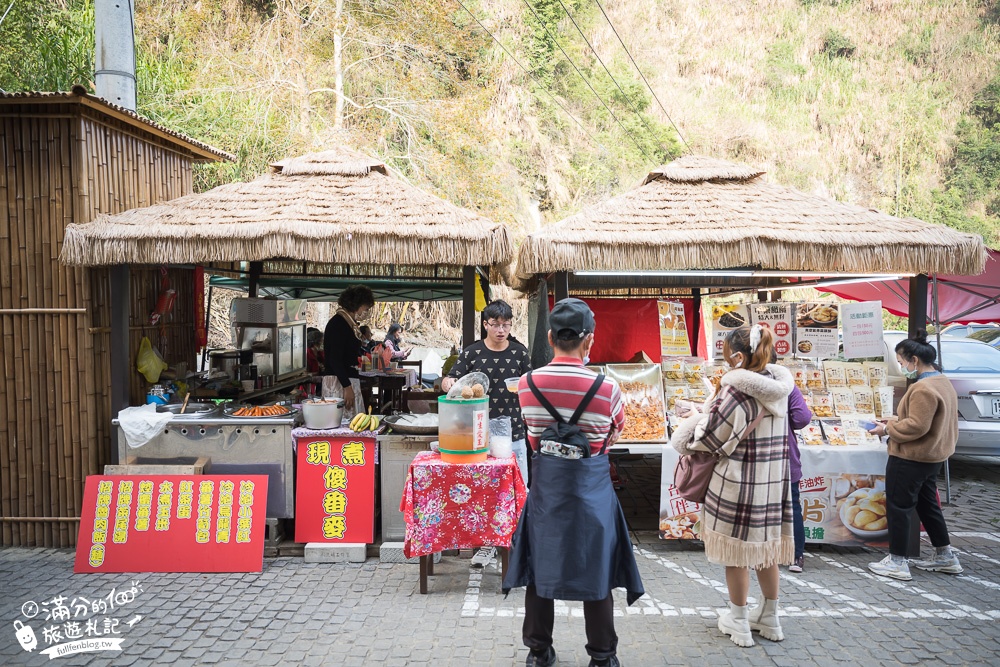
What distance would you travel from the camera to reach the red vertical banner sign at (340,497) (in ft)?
16.9

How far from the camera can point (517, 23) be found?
22.8 m

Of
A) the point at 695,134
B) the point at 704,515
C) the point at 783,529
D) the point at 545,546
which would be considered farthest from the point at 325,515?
the point at 695,134

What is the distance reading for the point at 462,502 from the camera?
443 centimetres

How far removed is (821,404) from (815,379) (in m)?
0.24

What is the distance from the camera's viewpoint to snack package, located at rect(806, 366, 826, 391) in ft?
18.5

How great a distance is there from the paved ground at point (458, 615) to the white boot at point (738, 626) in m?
0.05

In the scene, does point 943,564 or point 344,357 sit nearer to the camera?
point 943,564

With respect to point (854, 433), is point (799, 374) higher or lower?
higher

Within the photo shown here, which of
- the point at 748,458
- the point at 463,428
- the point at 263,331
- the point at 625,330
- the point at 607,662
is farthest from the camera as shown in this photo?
the point at 625,330

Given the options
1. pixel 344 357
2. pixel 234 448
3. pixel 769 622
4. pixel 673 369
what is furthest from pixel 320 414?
pixel 769 622

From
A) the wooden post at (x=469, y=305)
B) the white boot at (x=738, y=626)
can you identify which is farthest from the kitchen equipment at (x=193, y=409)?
the white boot at (x=738, y=626)

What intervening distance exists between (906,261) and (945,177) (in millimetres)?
27223

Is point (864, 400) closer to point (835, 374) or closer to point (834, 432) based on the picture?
point (835, 374)

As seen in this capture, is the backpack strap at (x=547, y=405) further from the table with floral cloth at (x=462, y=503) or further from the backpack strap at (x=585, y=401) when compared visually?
the table with floral cloth at (x=462, y=503)
